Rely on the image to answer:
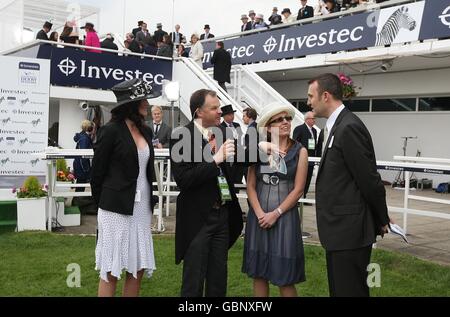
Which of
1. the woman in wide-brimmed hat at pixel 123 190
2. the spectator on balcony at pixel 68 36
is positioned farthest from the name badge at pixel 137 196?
the spectator on balcony at pixel 68 36

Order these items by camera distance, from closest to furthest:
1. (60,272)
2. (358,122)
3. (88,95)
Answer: (358,122) < (60,272) < (88,95)

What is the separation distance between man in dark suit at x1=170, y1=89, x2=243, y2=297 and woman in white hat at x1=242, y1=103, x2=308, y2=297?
0.26 m

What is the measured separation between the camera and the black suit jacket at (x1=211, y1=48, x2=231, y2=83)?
47.7ft

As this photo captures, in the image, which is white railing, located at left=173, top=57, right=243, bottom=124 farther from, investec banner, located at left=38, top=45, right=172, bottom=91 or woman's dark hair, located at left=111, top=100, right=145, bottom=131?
woman's dark hair, located at left=111, top=100, right=145, bottom=131

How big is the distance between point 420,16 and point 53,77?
394 inches

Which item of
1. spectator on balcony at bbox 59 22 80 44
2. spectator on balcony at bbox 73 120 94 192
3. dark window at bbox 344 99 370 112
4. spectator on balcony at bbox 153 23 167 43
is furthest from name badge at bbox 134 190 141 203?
spectator on balcony at bbox 153 23 167 43

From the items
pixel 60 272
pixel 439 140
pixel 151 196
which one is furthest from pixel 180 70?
pixel 151 196

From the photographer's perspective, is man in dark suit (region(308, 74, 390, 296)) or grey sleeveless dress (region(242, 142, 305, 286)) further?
grey sleeveless dress (region(242, 142, 305, 286))

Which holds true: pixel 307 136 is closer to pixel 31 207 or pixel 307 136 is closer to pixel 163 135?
pixel 163 135

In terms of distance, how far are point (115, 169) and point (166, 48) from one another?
1341 centimetres

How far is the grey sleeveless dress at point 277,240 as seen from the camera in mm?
3625

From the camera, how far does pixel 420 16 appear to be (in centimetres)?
1276

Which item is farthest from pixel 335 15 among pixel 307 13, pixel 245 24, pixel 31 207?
pixel 31 207
